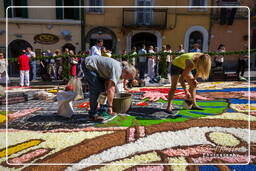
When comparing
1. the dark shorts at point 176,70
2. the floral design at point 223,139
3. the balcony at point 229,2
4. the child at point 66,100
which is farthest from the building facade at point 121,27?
the floral design at point 223,139

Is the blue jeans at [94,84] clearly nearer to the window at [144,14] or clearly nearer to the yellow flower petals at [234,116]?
the yellow flower petals at [234,116]

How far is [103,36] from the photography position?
57.0 ft

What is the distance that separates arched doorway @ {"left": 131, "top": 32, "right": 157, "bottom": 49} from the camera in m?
17.7

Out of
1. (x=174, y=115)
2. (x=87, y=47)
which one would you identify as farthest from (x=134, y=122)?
(x=87, y=47)

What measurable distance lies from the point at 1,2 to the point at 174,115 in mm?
17186

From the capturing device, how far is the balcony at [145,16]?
17.2 m

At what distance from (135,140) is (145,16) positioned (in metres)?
15.7

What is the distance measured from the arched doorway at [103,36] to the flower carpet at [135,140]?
12985mm

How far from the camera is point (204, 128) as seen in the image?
358cm

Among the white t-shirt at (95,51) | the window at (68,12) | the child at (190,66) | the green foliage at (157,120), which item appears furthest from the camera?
the window at (68,12)

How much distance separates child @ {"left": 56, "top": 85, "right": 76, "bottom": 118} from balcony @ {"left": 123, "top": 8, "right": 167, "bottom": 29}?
1382 cm

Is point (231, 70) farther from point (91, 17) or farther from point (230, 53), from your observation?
point (91, 17)

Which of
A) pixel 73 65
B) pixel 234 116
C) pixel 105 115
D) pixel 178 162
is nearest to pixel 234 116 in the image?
pixel 234 116

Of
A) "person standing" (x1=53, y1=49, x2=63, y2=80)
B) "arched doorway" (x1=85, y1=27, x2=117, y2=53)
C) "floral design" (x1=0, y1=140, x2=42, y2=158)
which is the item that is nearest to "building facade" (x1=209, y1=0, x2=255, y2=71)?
"arched doorway" (x1=85, y1=27, x2=117, y2=53)
